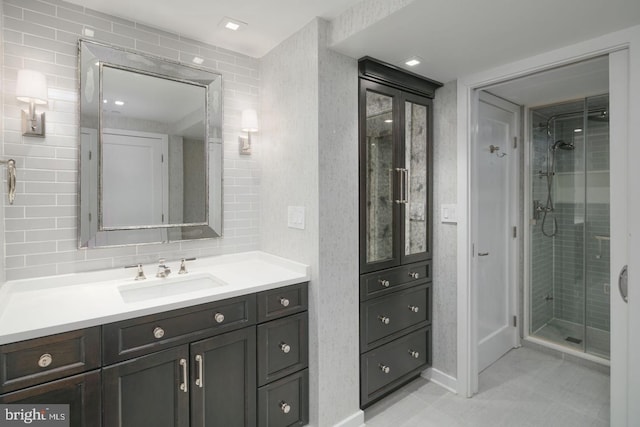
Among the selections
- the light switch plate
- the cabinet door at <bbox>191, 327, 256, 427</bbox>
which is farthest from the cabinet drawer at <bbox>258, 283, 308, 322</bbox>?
the light switch plate

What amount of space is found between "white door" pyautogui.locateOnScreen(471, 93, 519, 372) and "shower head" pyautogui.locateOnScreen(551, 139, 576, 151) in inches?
19.5

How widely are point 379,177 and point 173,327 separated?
155 centimetres

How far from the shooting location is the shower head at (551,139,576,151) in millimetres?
3141

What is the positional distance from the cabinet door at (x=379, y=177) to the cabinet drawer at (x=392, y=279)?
57mm

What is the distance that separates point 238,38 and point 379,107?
3.44 feet

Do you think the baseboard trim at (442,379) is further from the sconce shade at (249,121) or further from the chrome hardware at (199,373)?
the sconce shade at (249,121)

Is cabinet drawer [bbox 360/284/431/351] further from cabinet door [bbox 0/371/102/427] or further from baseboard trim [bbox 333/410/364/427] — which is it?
cabinet door [bbox 0/371/102/427]

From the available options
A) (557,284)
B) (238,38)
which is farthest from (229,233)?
(557,284)

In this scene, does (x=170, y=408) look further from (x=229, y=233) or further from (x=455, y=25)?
(x=455, y=25)

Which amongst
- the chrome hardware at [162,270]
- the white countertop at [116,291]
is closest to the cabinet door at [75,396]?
the white countertop at [116,291]

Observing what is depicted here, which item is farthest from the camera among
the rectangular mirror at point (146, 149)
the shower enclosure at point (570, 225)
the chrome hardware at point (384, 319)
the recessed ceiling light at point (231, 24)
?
the shower enclosure at point (570, 225)

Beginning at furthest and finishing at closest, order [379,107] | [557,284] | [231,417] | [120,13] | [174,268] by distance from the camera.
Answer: [557,284], [379,107], [174,268], [120,13], [231,417]

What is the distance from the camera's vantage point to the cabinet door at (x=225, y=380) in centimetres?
157

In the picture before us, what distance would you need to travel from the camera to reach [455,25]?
169cm
